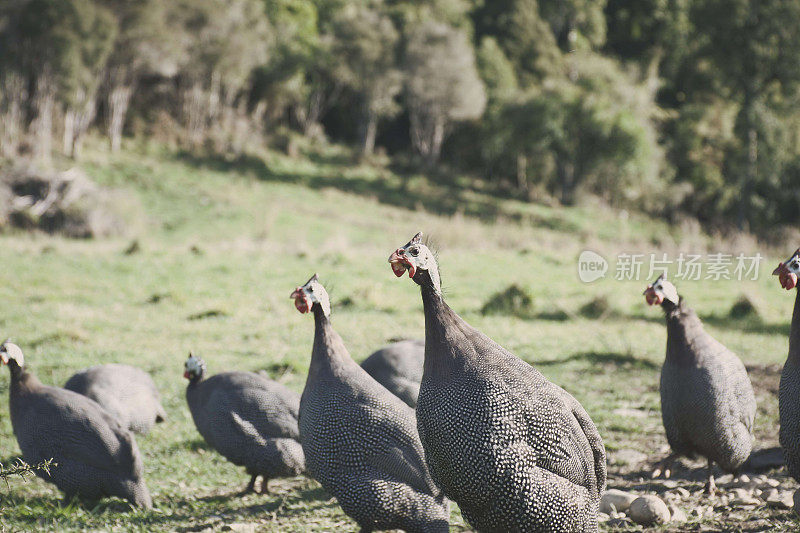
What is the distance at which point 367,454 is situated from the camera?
165 inches

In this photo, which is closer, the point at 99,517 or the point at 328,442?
the point at 328,442

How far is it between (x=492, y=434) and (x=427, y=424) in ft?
1.05

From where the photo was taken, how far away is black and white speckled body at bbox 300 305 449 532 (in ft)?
13.5

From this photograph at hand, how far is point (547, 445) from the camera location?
3.60m

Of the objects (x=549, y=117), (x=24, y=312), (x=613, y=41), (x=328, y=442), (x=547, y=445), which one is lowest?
(x=24, y=312)

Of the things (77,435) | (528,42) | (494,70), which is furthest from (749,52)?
(77,435)

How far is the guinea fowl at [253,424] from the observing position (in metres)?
5.07

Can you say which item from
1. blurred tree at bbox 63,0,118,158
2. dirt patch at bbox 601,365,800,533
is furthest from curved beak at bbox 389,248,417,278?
blurred tree at bbox 63,0,118,158

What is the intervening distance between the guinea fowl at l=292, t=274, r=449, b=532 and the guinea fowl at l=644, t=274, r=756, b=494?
5.84ft

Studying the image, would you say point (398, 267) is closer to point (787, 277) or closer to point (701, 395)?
point (787, 277)

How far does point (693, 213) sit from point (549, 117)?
28.6ft

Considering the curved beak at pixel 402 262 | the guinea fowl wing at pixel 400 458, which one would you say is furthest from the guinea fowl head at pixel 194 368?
the curved beak at pixel 402 262

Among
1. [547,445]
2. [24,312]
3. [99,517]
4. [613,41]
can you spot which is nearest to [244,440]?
[99,517]

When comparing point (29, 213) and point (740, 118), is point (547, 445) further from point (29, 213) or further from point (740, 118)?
point (740, 118)
